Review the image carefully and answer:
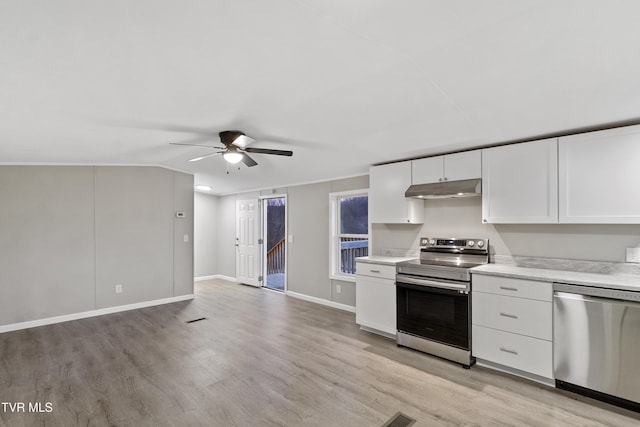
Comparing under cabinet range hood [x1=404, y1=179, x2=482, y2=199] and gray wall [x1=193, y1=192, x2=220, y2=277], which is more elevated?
under cabinet range hood [x1=404, y1=179, x2=482, y2=199]

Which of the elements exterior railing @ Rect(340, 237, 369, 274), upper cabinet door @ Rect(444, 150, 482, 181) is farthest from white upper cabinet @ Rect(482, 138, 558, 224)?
exterior railing @ Rect(340, 237, 369, 274)

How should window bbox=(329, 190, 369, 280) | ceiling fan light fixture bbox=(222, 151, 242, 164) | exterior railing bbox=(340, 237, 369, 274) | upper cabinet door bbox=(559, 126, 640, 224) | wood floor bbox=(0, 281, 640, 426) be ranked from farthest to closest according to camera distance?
exterior railing bbox=(340, 237, 369, 274), window bbox=(329, 190, 369, 280), ceiling fan light fixture bbox=(222, 151, 242, 164), upper cabinet door bbox=(559, 126, 640, 224), wood floor bbox=(0, 281, 640, 426)

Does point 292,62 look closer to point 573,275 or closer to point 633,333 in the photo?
point 573,275

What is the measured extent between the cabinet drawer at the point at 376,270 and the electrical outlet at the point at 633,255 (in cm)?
216

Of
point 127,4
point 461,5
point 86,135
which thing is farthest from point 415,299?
point 86,135

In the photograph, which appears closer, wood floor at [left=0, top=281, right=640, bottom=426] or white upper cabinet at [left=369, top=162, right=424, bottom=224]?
wood floor at [left=0, top=281, right=640, bottom=426]

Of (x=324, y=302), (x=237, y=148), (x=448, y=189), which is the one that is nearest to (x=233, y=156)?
(x=237, y=148)

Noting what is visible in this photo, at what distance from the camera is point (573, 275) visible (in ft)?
9.15

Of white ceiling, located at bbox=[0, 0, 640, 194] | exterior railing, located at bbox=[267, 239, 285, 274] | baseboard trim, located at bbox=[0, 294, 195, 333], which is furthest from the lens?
exterior railing, located at bbox=[267, 239, 285, 274]

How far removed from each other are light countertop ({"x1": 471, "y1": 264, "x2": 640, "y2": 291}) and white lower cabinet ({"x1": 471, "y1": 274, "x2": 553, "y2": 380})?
55 mm

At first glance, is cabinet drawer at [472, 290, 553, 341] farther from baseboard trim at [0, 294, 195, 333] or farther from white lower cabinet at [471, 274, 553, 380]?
baseboard trim at [0, 294, 195, 333]

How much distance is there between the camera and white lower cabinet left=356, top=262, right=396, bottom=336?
383 cm

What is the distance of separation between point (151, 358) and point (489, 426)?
3.28 metres

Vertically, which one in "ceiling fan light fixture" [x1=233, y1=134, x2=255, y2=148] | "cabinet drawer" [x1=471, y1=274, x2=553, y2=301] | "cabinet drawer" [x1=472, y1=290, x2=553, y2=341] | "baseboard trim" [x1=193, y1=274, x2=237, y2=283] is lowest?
"baseboard trim" [x1=193, y1=274, x2=237, y2=283]
